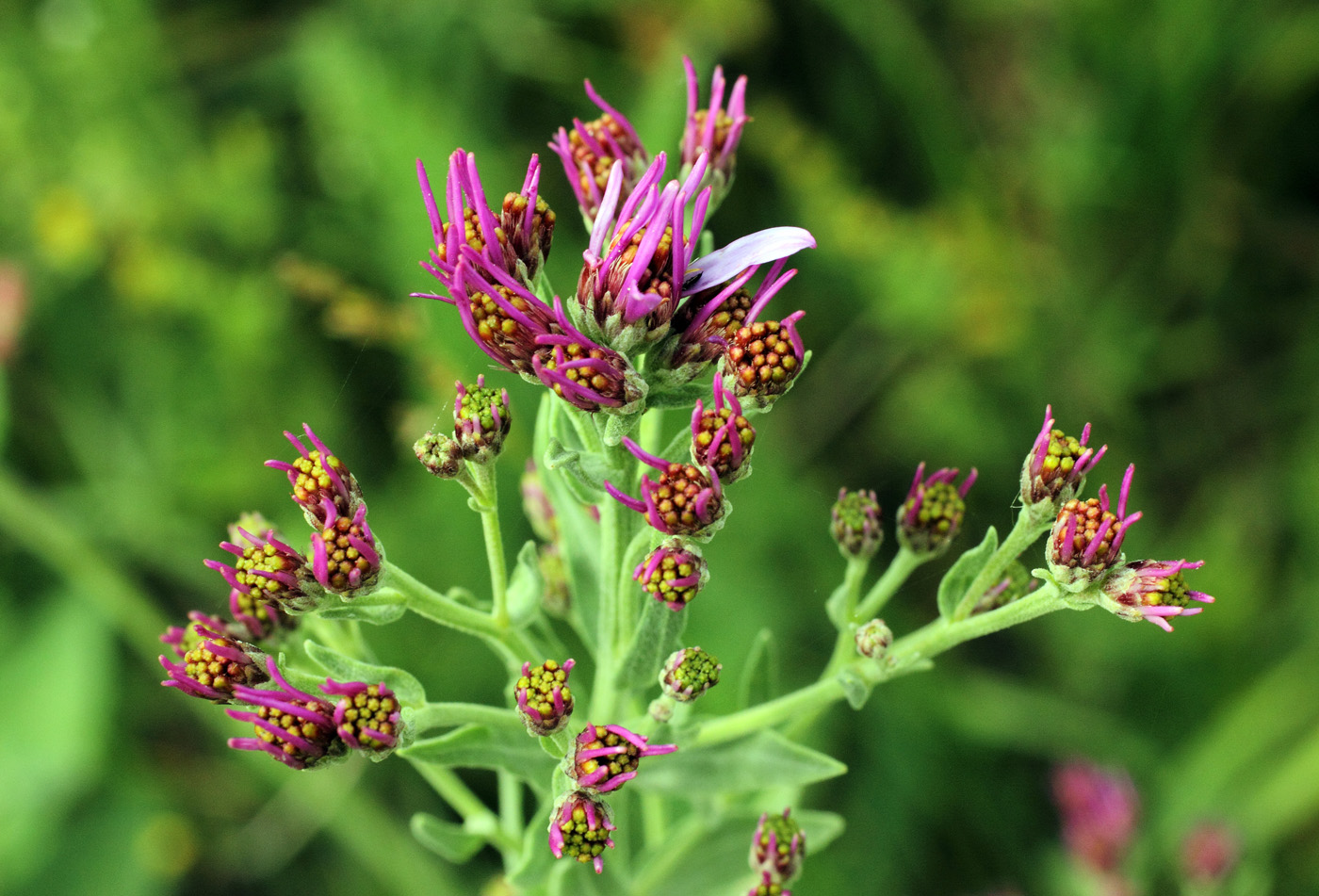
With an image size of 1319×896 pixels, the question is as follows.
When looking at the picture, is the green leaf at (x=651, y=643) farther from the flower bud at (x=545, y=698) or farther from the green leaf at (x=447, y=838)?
the green leaf at (x=447, y=838)

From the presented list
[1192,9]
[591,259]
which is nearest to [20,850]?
[591,259]

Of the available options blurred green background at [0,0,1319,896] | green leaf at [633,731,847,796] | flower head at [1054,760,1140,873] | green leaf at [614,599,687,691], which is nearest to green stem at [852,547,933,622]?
green leaf at [633,731,847,796]

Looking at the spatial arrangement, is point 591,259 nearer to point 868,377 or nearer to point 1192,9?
point 868,377

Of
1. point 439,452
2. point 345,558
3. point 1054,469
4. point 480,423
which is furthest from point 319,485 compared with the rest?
point 1054,469

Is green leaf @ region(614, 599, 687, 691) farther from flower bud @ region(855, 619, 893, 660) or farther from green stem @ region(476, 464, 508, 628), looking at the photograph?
flower bud @ region(855, 619, 893, 660)

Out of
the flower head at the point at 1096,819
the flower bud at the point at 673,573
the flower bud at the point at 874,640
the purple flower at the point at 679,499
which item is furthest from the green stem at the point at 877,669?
the flower head at the point at 1096,819
